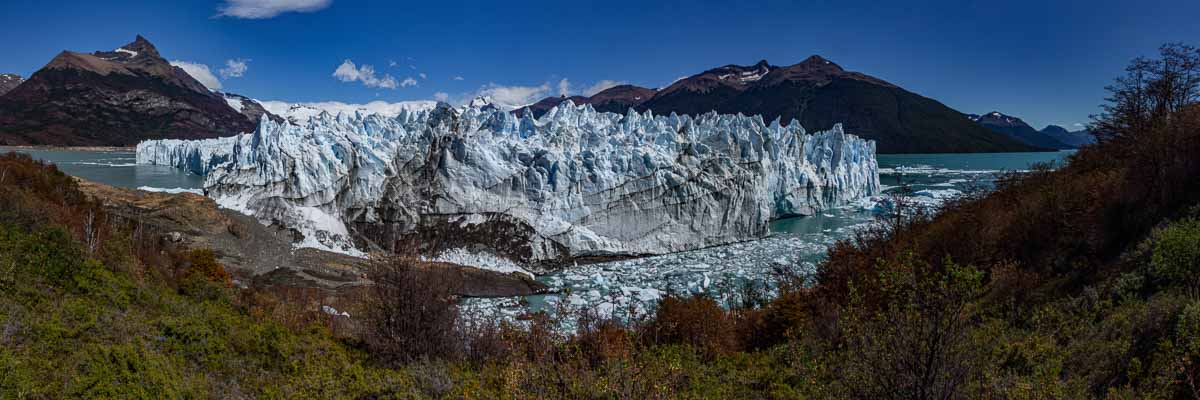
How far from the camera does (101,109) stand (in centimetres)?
13112

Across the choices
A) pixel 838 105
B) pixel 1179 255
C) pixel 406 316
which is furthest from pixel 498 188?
pixel 838 105

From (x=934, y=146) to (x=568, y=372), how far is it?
451 feet

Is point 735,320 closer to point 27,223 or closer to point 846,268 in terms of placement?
point 846,268

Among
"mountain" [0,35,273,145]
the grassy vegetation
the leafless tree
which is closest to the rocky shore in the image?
the grassy vegetation

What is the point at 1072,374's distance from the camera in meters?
5.10

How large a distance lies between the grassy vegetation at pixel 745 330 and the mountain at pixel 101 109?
13213cm

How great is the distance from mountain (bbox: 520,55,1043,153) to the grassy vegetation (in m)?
98.5

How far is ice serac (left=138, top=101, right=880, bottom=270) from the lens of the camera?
79.2 ft

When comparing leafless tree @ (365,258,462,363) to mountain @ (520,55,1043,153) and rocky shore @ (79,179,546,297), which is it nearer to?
rocky shore @ (79,179,546,297)

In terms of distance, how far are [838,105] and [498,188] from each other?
138910mm

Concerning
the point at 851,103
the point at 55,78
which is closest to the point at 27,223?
the point at 851,103

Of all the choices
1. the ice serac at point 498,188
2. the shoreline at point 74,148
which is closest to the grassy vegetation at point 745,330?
the ice serac at point 498,188

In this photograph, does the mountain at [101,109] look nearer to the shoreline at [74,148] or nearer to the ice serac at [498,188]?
the shoreline at [74,148]

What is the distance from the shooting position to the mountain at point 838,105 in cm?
12575
